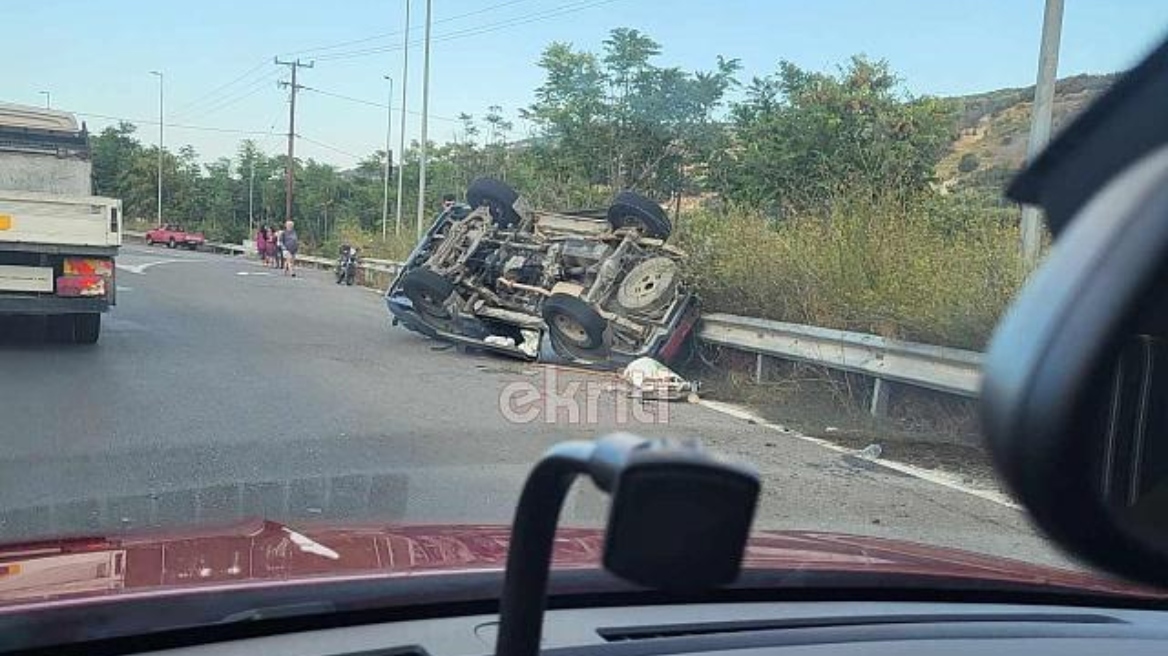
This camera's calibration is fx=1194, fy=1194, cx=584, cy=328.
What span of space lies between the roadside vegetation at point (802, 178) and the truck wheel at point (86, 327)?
631 centimetres

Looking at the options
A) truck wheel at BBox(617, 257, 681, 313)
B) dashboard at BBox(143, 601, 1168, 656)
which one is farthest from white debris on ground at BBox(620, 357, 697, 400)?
dashboard at BBox(143, 601, 1168, 656)

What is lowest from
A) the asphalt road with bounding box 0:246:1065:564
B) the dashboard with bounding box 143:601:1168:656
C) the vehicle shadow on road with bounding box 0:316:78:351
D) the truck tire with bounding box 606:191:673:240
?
the vehicle shadow on road with bounding box 0:316:78:351

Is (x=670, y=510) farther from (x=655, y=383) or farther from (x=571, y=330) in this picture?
(x=571, y=330)

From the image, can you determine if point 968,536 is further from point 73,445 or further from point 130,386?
point 130,386

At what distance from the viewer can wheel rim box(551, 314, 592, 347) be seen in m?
11.8

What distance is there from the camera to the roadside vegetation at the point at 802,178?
10.0 m

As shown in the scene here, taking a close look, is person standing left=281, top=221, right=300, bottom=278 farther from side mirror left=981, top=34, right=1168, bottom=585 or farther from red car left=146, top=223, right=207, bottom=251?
side mirror left=981, top=34, right=1168, bottom=585

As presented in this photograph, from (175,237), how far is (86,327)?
157 ft

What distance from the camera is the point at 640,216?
12.3 m

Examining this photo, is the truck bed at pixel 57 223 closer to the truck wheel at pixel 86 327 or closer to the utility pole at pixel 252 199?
the truck wheel at pixel 86 327

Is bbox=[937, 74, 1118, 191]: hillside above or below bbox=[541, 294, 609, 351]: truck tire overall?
above

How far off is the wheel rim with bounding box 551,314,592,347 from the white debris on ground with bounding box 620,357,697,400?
832 mm

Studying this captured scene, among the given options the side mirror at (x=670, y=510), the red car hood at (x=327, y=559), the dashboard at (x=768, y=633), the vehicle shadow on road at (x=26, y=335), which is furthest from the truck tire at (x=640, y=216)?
the side mirror at (x=670, y=510)

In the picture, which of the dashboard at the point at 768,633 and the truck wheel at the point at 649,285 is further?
the truck wheel at the point at 649,285
